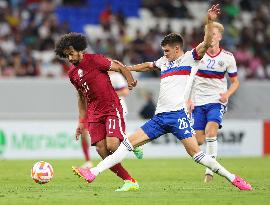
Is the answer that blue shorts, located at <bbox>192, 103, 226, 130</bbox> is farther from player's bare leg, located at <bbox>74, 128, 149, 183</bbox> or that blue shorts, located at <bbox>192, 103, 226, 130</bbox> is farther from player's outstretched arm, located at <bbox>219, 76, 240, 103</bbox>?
player's bare leg, located at <bbox>74, 128, 149, 183</bbox>

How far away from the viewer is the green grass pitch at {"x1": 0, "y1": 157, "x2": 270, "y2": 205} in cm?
1089

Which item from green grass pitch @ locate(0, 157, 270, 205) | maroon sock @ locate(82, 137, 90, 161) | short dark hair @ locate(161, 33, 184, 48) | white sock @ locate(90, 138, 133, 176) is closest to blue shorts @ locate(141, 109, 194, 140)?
white sock @ locate(90, 138, 133, 176)

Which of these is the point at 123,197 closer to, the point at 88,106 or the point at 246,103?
the point at 88,106

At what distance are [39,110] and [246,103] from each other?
21.6 ft

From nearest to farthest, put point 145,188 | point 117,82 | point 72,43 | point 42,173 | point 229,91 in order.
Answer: point 72,43 < point 42,173 < point 145,188 < point 229,91 < point 117,82

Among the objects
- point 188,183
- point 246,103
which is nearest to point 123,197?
point 188,183

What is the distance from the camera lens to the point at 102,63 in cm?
Result: 1231

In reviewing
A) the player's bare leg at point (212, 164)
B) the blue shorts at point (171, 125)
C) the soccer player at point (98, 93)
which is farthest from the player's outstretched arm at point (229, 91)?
the soccer player at point (98, 93)

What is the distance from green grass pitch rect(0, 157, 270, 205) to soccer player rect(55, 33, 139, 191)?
0.70 metres

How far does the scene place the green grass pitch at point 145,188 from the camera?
10891 millimetres

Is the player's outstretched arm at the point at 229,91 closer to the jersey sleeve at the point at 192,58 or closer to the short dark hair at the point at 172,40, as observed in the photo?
the jersey sleeve at the point at 192,58

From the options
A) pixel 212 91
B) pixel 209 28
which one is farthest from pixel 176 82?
pixel 212 91

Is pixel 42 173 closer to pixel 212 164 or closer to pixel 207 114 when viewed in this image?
pixel 212 164

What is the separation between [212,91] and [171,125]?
9.12 ft
